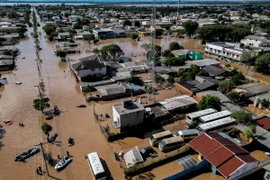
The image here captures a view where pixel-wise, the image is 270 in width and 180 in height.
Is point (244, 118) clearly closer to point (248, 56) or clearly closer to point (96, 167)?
point (96, 167)

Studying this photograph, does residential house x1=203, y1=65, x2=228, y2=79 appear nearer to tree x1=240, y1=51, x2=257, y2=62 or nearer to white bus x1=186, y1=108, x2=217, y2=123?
tree x1=240, y1=51, x2=257, y2=62

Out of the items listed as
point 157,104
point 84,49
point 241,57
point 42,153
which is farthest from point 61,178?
point 84,49

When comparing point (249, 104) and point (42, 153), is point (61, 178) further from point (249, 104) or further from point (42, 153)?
point (249, 104)

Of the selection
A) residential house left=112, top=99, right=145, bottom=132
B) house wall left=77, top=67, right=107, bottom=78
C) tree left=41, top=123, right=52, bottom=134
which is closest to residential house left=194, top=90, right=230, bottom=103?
residential house left=112, top=99, right=145, bottom=132

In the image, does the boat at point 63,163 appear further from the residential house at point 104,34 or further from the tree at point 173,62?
the residential house at point 104,34

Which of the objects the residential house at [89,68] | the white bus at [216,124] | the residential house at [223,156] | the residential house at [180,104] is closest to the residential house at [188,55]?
the residential house at [89,68]

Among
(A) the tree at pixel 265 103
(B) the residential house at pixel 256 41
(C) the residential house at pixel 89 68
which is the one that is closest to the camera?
(A) the tree at pixel 265 103
